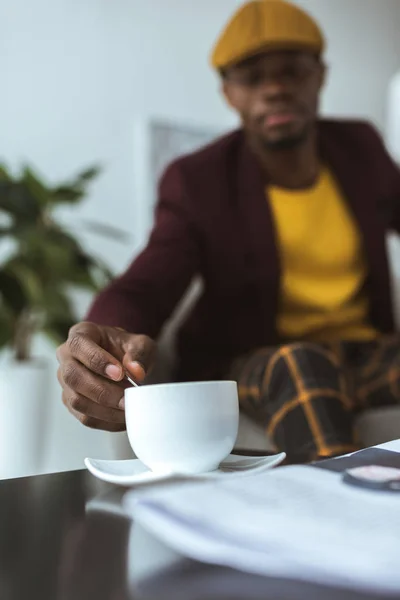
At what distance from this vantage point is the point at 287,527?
334 millimetres

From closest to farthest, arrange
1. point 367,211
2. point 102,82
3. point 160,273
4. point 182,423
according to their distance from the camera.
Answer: point 182,423 < point 160,273 < point 367,211 < point 102,82

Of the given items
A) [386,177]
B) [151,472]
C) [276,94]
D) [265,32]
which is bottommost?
[151,472]

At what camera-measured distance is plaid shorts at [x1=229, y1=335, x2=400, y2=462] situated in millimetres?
877

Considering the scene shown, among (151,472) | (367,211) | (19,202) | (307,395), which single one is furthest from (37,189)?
(151,472)

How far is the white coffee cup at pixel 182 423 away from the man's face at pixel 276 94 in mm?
923

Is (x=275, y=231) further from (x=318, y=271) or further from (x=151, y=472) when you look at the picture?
(x=151, y=472)

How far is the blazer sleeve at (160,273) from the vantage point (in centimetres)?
104

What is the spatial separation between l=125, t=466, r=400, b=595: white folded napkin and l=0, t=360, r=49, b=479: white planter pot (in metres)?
1.24

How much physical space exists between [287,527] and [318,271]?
3.73 ft

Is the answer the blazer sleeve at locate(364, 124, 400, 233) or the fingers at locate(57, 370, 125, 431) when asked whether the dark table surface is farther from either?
the blazer sleeve at locate(364, 124, 400, 233)

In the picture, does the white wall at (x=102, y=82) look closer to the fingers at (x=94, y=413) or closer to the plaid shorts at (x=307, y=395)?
the plaid shorts at (x=307, y=395)

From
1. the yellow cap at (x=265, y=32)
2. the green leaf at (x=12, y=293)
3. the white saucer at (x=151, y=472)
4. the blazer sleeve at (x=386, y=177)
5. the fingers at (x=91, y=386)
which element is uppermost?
the yellow cap at (x=265, y=32)

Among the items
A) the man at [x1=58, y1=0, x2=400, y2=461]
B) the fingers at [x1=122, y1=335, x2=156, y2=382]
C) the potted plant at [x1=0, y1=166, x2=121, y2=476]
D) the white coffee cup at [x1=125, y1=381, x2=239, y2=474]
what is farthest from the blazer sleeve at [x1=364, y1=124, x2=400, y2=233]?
the white coffee cup at [x1=125, y1=381, x2=239, y2=474]

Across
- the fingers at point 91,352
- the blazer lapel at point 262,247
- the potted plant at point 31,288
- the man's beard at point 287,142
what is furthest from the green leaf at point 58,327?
the fingers at point 91,352
